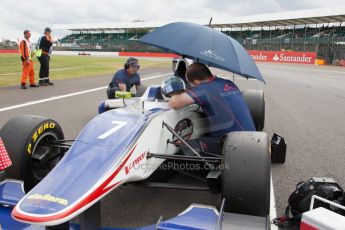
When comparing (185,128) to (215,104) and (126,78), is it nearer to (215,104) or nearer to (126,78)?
(215,104)

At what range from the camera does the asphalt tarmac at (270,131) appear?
10.3 ft

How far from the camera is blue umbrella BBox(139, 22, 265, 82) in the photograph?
10.3 ft

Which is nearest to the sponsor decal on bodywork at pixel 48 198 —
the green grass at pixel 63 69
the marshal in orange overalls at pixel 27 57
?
the marshal in orange overalls at pixel 27 57

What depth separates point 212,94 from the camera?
11.2 ft

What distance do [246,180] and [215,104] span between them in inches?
41.4

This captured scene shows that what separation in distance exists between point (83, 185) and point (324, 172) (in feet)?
9.78

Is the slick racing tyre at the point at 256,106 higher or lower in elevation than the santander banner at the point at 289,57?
lower

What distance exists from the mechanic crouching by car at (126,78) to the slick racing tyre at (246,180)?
3772 millimetres

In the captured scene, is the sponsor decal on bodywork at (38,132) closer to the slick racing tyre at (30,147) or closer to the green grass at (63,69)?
the slick racing tyre at (30,147)

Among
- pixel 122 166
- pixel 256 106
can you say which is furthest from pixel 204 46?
pixel 256 106

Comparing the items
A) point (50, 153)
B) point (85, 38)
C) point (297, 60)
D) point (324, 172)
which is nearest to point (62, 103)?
point (50, 153)

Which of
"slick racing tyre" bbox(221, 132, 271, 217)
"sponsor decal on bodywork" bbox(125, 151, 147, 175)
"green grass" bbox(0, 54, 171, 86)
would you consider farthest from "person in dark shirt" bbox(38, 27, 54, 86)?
"slick racing tyre" bbox(221, 132, 271, 217)

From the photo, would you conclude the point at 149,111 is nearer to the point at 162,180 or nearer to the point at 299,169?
the point at 162,180

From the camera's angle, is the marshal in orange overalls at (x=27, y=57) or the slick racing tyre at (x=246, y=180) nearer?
the slick racing tyre at (x=246, y=180)
